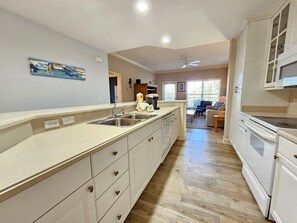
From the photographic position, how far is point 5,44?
6.53ft

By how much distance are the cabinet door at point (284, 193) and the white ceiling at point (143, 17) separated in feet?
6.48

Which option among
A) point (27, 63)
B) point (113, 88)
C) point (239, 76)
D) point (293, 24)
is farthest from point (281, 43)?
point (113, 88)

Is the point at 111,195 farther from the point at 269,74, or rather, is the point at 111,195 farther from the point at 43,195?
the point at 269,74

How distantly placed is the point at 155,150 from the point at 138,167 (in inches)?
19.4

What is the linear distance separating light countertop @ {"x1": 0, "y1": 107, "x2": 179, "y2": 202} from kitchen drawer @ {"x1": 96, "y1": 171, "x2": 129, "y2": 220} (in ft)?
1.14

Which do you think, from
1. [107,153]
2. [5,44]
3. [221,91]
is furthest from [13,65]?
[221,91]

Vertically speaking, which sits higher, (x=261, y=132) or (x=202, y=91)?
(x=202, y=91)

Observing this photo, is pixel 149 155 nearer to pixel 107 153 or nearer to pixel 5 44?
pixel 107 153

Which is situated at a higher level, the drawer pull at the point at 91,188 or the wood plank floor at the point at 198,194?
the drawer pull at the point at 91,188

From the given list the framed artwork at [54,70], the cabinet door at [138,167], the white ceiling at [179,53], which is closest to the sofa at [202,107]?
the white ceiling at [179,53]

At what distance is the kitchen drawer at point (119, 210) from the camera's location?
962mm

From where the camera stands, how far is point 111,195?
989mm

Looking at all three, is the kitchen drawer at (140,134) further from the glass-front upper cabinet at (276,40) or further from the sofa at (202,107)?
the sofa at (202,107)

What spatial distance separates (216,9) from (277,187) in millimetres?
2209
